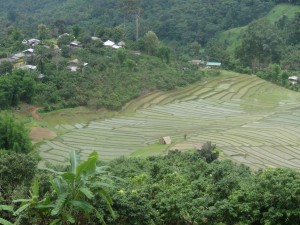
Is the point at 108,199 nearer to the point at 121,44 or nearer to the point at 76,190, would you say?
the point at 76,190

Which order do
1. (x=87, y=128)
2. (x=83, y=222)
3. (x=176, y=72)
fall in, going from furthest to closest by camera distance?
(x=176, y=72), (x=87, y=128), (x=83, y=222)

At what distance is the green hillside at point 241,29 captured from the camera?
2152 inches

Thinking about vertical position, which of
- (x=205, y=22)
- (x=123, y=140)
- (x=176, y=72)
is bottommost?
(x=123, y=140)

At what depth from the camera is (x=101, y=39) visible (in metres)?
45.0

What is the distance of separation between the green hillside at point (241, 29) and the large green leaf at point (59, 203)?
46145 millimetres

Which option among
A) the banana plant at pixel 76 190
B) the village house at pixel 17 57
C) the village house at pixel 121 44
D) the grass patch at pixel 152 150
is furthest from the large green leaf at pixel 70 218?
the village house at pixel 121 44

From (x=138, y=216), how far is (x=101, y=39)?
122ft

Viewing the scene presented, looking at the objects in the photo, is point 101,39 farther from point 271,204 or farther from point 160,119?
point 271,204

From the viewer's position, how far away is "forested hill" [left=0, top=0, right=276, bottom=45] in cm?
5659

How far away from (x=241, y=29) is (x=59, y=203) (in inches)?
2027

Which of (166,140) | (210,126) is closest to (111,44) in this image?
(210,126)

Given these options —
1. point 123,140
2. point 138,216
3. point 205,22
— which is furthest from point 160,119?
point 205,22

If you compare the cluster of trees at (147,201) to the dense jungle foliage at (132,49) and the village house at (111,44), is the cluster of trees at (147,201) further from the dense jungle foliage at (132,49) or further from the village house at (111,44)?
the village house at (111,44)

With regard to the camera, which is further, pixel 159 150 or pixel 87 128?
pixel 87 128
